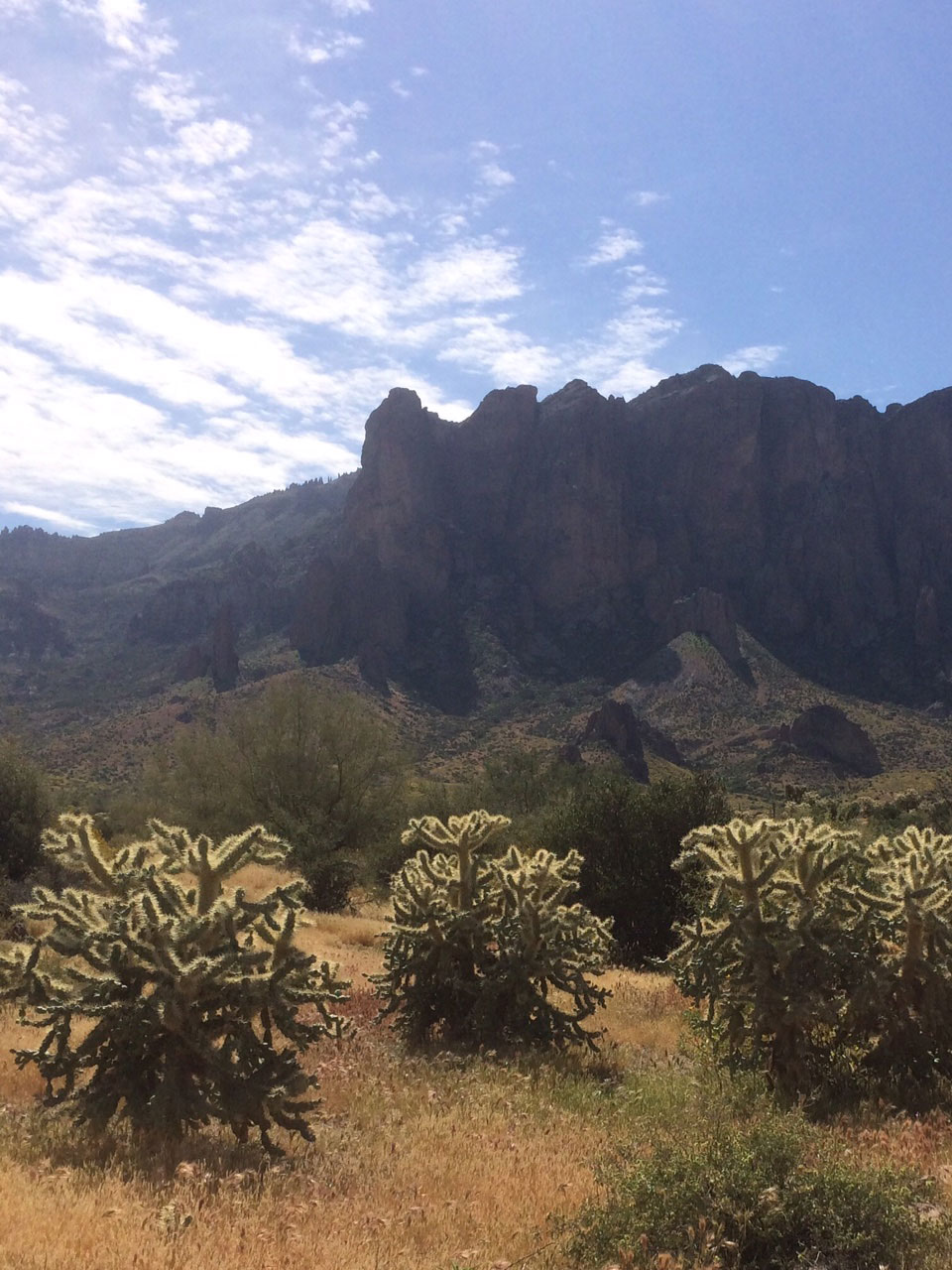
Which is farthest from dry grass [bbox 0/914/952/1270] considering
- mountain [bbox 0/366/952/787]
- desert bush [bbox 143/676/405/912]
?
mountain [bbox 0/366/952/787]

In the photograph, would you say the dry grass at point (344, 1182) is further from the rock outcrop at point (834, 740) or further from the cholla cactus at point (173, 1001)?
the rock outcrop at point (834, 740)

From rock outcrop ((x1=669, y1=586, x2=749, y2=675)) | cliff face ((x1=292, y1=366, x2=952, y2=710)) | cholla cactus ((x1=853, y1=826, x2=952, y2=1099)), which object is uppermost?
cliff face ((x1=292, y1=366, x2=952, y2=710))

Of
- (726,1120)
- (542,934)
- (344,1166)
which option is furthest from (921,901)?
(344,1166)

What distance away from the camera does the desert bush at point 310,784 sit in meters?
24.5

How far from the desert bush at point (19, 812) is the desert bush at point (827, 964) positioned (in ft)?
57.4

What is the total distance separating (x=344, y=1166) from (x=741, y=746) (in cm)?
8048

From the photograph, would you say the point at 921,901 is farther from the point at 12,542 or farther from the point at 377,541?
the point at 12,542

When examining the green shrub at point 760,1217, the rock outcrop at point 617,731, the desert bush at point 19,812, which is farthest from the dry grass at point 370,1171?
the rock outcrop at point 617,731

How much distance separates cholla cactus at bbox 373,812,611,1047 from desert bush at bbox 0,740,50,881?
541 inches

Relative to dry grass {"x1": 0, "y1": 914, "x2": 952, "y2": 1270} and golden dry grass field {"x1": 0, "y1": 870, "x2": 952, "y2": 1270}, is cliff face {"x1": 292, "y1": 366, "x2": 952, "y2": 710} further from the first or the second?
dry grass {"x1": 0, "y1": 914, "x2": 952, "y2": 1270}

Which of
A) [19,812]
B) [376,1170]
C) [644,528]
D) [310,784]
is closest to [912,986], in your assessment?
[376,1170]

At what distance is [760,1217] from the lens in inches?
202

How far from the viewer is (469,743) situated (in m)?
84.1

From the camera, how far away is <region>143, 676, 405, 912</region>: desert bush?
24469 mm
